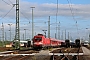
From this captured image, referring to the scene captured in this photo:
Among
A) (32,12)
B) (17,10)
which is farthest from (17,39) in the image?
(32,12)

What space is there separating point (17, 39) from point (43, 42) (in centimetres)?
634

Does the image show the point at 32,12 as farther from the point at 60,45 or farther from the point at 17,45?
the point at 60,45

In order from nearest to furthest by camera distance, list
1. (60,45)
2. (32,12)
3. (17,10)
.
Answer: (17,10) < (32,12) < (60,45)

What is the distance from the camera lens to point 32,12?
66.9 meters

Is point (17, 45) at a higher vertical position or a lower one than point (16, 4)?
lower

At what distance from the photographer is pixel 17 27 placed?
54062mm

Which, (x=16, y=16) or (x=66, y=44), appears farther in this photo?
(x=66, y=44)

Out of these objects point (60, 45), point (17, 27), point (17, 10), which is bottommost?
point (60, 45)

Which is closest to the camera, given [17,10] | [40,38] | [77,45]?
[17,10]

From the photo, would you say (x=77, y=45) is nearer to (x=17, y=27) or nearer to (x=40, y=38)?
(x=40, y=38)

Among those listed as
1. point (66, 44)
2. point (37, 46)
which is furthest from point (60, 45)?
point (37, 46)

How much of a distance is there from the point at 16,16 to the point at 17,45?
7547mm

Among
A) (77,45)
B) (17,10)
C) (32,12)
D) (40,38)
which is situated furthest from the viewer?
(77,45)

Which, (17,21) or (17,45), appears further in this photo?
(17,45)
